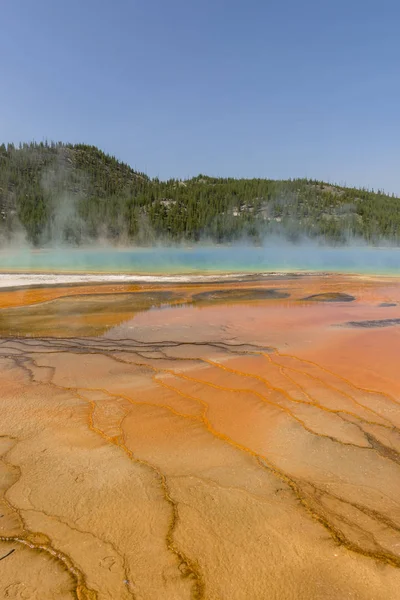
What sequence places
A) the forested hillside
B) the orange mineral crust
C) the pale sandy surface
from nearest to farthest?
the orange mineral crust
the pale sandy surface
the forested hillside

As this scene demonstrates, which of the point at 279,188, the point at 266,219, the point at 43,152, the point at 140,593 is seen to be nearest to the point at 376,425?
the point at 140,593

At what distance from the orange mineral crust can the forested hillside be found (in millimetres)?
59519

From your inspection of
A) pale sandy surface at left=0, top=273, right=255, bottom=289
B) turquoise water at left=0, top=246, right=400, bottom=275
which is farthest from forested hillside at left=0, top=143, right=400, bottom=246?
pale sandy surface at left=0, top=273, right=255, bottom=289

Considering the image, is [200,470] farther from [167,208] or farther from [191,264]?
[167,208]

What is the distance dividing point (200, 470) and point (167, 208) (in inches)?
3192

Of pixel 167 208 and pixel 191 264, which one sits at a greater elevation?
pixel 167 208

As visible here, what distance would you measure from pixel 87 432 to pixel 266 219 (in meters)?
81.7

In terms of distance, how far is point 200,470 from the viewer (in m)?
3.18

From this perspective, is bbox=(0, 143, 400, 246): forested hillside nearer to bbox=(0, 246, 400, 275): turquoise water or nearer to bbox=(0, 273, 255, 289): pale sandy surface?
bbox=(0, 246, 400, 275): turquoise water

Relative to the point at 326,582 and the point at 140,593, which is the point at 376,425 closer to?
the point at 326,582

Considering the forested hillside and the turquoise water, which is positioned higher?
the forested hillside

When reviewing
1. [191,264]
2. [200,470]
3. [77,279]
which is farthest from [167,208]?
[200,470]

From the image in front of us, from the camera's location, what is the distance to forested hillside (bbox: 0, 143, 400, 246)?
66812 mm

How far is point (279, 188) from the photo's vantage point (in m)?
98.8
